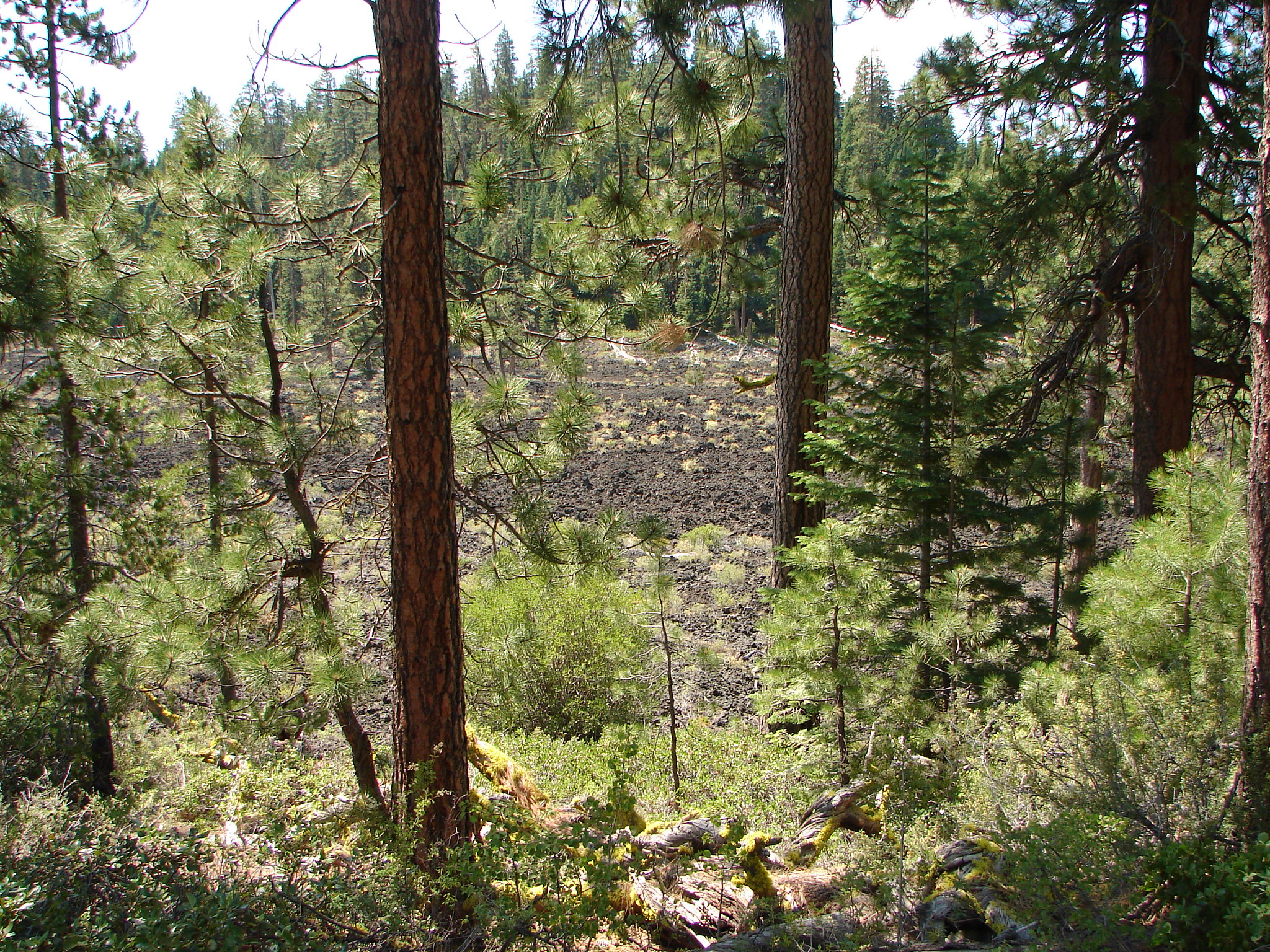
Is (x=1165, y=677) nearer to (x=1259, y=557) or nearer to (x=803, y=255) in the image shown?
(x=1259, y=557)

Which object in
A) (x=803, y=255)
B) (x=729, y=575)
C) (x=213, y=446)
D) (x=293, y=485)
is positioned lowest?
(x=729, y=575)

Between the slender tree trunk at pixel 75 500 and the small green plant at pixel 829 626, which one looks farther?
the slender tree trunk at pixel 75 500

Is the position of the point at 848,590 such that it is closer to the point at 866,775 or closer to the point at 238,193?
the point at 866,775

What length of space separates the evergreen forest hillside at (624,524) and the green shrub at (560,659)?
5 cm

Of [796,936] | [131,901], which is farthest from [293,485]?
[796,936]

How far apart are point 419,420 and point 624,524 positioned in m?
1.54

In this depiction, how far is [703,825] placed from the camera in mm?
4004

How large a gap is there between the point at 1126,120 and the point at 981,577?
148 inches

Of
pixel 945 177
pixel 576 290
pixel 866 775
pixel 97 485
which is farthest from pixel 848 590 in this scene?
pixel 97 485

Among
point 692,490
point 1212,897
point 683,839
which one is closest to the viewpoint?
point 1212,897

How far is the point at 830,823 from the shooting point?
4.27 metres

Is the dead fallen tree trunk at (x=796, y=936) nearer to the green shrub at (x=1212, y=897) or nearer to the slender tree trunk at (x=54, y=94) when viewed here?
the green shrub at (x=1212, y=897)

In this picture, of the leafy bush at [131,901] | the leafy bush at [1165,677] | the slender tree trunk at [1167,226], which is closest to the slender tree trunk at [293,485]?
the leafy bush at [131,901]

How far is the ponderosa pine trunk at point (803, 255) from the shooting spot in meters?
5.87
